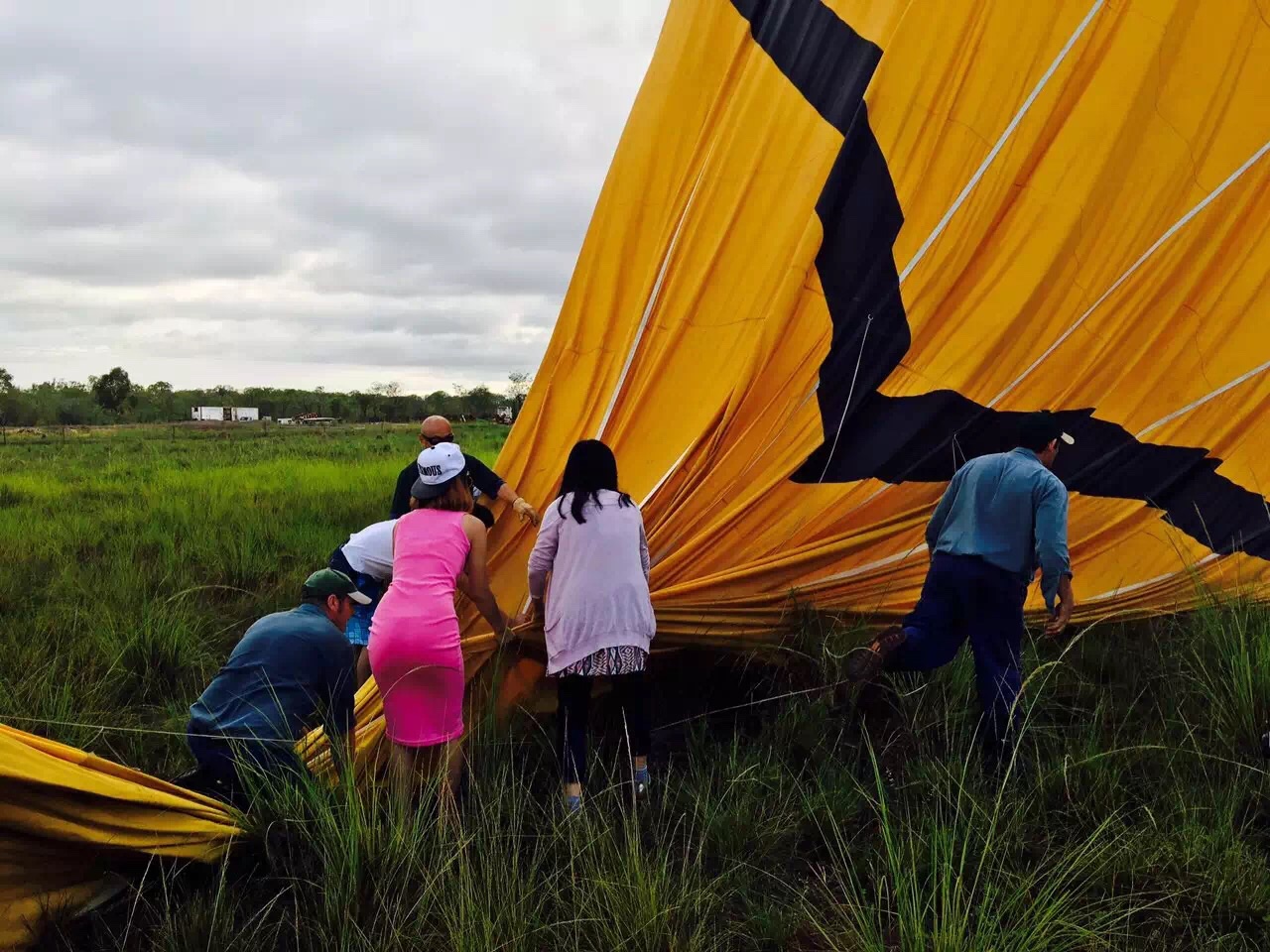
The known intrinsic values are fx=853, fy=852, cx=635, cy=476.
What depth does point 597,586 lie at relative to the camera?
9.80 ft

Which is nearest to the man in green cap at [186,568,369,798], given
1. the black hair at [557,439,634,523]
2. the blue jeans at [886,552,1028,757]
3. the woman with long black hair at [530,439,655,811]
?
the woman with long black hair at [530,439,655,811]

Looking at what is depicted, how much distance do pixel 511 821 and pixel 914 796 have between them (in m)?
1.33

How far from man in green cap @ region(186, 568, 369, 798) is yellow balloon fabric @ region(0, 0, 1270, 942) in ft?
1.75

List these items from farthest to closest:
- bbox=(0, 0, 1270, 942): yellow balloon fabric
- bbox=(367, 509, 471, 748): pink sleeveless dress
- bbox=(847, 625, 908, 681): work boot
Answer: bbox=(0, 0, 1270, 942): yellow balloon fabric, bbox=(847, 625, 908, 681): work boot, bbox=(367, 509, 471, 748): pink sleeveless dress

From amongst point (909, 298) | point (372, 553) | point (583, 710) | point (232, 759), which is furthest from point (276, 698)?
point (909, 298)

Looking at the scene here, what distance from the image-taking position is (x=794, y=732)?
3.25 meters

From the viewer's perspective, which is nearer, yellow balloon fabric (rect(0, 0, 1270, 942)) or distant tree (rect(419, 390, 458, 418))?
yellow balloon fabric (rect(0, 0, 1270, 942))

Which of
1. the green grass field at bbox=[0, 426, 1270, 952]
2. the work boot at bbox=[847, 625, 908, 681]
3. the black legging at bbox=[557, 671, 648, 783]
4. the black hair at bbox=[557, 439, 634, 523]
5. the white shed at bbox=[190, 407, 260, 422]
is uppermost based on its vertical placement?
the white shed at bbox=[190, 407, 260, 422]

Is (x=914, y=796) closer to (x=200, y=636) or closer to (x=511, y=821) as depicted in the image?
(x=511, y=821)

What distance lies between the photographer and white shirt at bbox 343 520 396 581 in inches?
156

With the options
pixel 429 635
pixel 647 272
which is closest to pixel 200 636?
pixel 429 635

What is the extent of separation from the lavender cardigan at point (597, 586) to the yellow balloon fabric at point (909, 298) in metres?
0.47

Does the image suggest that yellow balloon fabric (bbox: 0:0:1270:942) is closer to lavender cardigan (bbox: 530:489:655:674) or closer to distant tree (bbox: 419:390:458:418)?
lavender cardigan (bbox: 530:489:655:674)

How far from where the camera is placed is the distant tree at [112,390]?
66.6 meters
